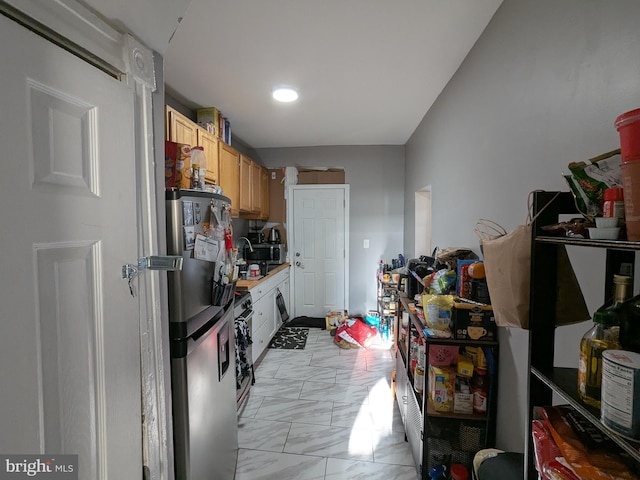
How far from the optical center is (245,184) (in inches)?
135

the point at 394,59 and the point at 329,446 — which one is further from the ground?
Result: the point at 394,59

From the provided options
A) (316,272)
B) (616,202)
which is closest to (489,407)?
(616,202)

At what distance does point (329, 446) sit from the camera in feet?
6.30

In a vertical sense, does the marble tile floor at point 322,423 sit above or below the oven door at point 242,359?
below

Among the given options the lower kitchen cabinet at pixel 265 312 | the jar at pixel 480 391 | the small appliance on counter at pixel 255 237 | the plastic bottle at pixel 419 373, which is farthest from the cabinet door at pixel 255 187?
the jar at pixel 480 391

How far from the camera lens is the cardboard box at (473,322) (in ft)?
4.78

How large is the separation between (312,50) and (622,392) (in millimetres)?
2039

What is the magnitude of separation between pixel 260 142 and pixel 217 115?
3.97 feet

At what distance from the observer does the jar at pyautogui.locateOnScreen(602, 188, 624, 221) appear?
54 centimetres

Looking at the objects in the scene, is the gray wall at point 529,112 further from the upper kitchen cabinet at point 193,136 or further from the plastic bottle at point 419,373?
the upper kitchen cabinet at point 193,136

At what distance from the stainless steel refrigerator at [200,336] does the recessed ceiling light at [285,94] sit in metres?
1.28

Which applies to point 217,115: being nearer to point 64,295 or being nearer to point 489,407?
point 64,295

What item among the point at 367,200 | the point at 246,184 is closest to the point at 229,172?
the point at 246,184

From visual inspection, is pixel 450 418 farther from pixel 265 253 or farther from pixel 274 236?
pixel 274 236
